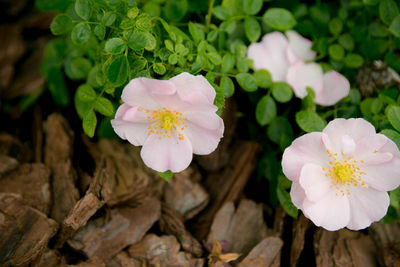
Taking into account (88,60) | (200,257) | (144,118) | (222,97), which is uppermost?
(222,97)

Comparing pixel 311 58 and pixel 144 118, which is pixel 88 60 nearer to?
pixel 144 118

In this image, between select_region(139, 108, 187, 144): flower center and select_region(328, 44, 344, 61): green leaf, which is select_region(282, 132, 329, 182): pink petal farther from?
select_region(328, 44, 344, 61): green leaf

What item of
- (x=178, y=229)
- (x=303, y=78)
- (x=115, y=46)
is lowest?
(x=178, y=229)

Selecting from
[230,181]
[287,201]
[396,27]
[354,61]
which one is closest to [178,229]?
[230,181]

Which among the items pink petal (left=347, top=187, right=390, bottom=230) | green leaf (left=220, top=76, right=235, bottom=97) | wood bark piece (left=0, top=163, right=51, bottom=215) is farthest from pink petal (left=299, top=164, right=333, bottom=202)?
wood bark piece (left=0, top=163, right=51, bottom=215)

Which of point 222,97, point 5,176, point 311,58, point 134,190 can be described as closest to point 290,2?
point 311,58

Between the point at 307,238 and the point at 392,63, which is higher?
the point at 392,63

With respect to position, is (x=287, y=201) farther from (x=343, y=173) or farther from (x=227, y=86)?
(x=227, y=86)
